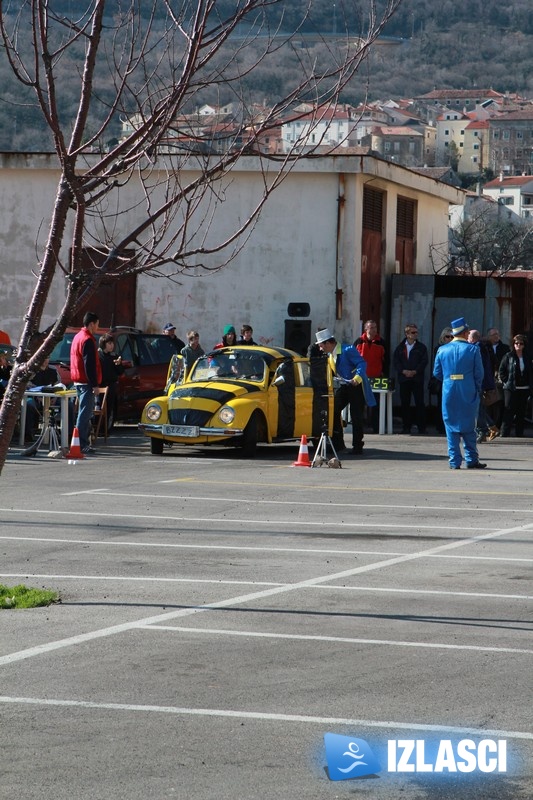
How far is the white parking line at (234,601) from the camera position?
8398 mm

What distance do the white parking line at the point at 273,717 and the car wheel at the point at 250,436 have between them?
14699 mm

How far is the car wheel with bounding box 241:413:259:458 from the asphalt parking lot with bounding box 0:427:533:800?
5.00 m

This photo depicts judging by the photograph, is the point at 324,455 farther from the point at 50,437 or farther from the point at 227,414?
the point at 50,437

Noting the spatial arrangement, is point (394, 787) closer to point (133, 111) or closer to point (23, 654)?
point (23, 654)

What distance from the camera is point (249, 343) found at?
27.9m

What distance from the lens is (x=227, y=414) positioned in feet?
71.0

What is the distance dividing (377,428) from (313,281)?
13.9 ft

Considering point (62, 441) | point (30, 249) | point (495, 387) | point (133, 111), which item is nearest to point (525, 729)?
point (133, 111)

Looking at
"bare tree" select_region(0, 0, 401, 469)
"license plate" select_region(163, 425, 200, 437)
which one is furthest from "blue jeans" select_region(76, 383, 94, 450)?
"bare tree" select_region(0, 0, 401, 469)

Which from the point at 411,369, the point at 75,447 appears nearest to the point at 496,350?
the point at 411,369

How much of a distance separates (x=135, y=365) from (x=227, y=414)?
19.8 ft

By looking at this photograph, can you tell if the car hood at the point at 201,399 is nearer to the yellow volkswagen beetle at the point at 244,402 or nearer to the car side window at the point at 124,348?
the yellow volkswagen beetle at the point at 244,402

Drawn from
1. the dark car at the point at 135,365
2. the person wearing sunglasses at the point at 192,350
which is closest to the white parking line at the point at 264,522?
the dark car at the point at 135,365

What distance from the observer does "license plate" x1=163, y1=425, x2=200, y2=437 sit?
21656mm
